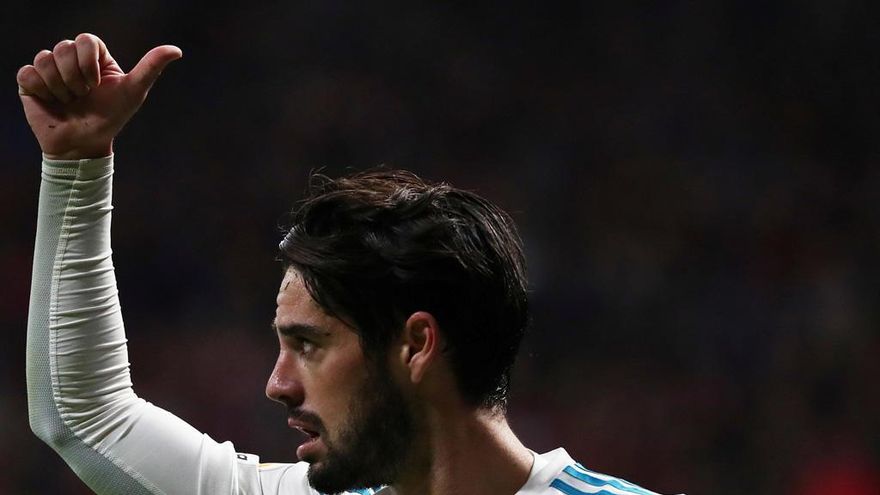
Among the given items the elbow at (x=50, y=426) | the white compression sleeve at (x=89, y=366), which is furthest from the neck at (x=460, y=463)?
the elbow at (x=50, y=426)

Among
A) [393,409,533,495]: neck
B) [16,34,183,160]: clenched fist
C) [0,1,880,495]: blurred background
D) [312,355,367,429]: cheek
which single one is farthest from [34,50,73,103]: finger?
[0,1,880,495]: blurred background

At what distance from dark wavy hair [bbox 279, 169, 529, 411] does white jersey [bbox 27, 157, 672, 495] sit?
0.26 metres

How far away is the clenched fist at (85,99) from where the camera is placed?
2.11m

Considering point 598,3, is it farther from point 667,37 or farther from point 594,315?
point 594,315

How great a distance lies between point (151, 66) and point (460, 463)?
91cm

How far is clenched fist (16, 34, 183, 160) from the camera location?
2109 millimetres

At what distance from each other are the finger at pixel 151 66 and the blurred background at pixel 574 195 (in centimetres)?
396

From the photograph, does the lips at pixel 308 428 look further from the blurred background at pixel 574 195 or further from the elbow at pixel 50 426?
the blurred background at pixel 574 195

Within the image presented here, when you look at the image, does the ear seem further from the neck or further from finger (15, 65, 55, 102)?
finger (15, 65, 55, 102)

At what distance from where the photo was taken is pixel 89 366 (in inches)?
89.7

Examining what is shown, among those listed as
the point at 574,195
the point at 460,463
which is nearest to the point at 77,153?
the point at 460,463

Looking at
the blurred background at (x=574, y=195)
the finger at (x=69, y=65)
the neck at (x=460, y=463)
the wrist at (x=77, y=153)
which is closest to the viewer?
the finger at (x=69, y=65)

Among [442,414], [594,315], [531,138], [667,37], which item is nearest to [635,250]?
[594,315]

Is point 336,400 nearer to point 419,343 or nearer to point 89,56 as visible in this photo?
point 419,343
